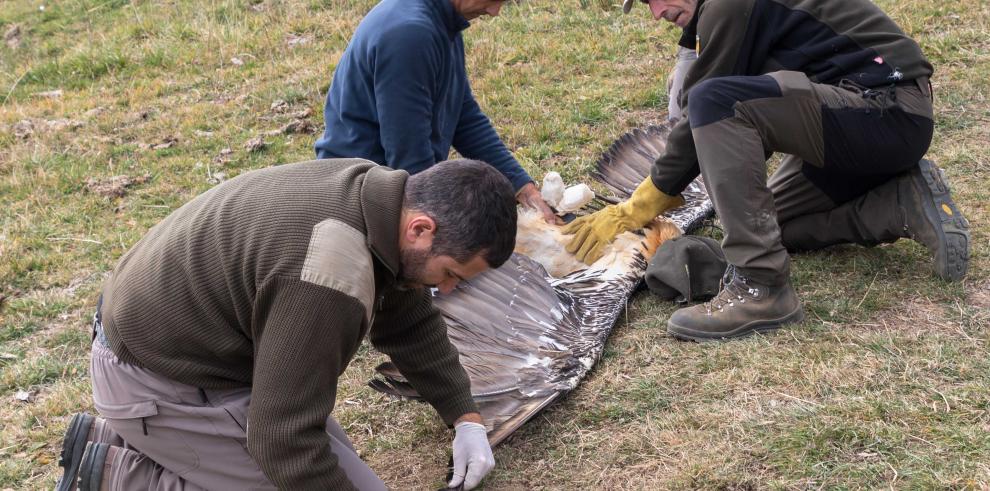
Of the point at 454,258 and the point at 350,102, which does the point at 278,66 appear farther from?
the point at 454,258

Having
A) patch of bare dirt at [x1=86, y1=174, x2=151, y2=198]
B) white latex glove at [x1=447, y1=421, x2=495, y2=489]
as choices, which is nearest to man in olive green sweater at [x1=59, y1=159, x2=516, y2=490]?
white latex glove at [x1=447, y1=421, x2=495, y2=489]

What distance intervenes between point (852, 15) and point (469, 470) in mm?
2261

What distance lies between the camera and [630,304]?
3.86m

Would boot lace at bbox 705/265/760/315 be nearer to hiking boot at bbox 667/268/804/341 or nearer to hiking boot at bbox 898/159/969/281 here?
Result: hiking boot at bbox 667/268/804/341

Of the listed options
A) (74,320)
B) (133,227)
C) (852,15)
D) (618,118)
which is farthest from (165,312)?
(618,118)

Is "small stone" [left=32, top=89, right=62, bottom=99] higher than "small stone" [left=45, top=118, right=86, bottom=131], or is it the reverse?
"small stone" [left=45, top=118, right=86, bottom=131]

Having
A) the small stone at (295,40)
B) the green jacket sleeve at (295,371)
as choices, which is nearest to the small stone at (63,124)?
the small stone at (295,40)

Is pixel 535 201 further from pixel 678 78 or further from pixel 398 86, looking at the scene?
pixel 678 78

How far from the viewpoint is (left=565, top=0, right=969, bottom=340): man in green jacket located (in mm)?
3348

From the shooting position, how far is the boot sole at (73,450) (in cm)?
242

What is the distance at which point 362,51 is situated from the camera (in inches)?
140

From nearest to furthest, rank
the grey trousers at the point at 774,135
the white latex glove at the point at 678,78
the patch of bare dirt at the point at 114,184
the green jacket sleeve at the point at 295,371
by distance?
the green jacket sleeve at the point at 295,371
the grey trousers at the point at 774,135
the white latex glove at the point at 678,78
the patch of bare dirt at the point at 114,184

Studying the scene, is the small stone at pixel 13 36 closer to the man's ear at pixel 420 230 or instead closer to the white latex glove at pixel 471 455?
the white latex glove at pixel 471 455

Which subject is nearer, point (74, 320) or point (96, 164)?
point (74, 320)
